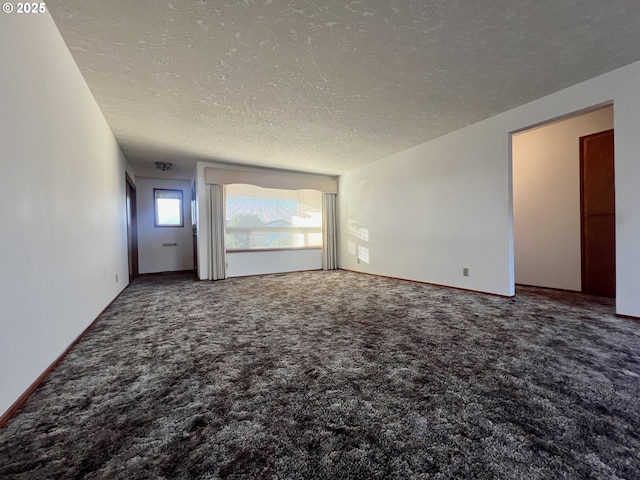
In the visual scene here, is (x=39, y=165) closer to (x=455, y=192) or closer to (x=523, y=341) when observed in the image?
(x=523, y=341)

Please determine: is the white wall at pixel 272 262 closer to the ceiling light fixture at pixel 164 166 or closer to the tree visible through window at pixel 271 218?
the tree visible through window at pixel 271 218

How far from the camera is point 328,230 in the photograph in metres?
6.57

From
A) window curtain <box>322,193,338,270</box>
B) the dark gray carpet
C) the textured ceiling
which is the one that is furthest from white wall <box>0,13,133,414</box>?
window curtain <box>322,193,338,270</box>

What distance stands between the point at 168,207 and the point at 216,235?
7.72 ft

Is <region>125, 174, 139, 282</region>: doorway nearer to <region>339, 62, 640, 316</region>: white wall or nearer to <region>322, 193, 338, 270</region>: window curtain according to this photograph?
<region>322, 193, 338, 270</region>: window curtain

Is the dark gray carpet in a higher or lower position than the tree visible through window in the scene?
lower

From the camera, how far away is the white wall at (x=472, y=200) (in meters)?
2.51

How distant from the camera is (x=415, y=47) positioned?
7.05 ft

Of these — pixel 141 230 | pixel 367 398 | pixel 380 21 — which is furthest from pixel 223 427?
pixel 141 230

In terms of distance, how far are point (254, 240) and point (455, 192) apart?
410cm

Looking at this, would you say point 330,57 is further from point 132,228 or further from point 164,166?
point 132,228

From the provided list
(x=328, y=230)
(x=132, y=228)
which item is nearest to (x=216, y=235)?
(x=132, y=228)

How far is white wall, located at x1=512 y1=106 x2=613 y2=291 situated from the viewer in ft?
12.3

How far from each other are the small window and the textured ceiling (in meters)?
3.02
